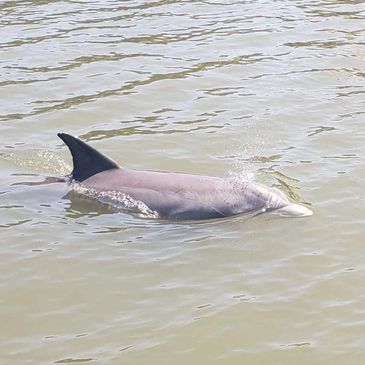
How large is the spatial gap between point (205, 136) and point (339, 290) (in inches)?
182

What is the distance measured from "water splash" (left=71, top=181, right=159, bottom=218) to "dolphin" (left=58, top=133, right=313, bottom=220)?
0.08 feet

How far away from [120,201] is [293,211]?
6.54 ft

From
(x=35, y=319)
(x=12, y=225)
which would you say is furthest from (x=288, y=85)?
(x=35, y=319)

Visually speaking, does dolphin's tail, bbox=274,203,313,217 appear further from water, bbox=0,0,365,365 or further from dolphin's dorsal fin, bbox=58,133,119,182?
dolphin's dorsal fin, bbox=58,133,119,182

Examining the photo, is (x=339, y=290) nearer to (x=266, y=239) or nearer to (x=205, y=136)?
(x=266, y=239)

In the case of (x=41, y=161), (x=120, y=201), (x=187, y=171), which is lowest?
(x=187, y=171)

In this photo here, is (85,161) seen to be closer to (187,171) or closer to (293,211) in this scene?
(187,171)

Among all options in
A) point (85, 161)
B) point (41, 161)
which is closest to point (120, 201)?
point (85, 161)

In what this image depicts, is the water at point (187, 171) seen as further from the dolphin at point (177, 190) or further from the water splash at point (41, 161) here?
the dolphin at point (177, 190)

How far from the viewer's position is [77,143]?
9.42m

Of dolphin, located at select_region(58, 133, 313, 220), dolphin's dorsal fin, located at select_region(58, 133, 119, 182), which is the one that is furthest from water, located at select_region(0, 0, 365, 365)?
dolphin's dorsal fin, located at select_region(58, 133, 119, 182)

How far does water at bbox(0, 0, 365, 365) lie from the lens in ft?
23.5

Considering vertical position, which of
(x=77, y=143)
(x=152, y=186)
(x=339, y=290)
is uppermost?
(x=77, y=143)

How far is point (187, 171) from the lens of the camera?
1079 centimetres
